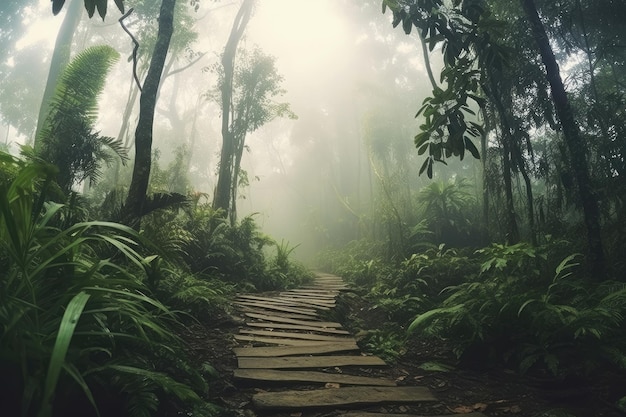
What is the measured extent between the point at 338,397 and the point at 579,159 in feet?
11.8

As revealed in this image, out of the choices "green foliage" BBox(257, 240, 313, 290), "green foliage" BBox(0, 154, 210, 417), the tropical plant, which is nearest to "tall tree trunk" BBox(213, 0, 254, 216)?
"green foliage" BBox(257, 240, 313, 290)

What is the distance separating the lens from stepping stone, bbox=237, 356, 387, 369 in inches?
105

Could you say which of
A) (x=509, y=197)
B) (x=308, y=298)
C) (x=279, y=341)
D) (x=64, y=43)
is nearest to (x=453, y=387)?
(x=279, y=341)

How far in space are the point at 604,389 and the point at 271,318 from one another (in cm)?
311

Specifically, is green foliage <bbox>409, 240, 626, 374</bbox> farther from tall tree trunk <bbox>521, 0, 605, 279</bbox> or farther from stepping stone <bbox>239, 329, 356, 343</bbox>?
stepping stone <bbox>239, 329, 356, 343</bbox>

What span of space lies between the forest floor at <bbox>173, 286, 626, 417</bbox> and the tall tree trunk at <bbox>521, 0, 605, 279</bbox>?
1760mm

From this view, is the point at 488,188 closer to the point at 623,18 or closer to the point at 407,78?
the point at 623,18

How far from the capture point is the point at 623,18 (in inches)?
273

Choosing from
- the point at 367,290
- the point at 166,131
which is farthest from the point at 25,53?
the point at 367,290

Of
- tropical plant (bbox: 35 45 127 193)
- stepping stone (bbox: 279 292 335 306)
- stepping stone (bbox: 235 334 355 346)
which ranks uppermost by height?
tropical plant (bbox: 35 45 127 193)

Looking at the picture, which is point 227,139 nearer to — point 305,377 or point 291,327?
point 291,327

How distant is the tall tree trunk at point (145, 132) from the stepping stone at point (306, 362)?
8.82 feet

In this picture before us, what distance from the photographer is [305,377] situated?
2.51 m

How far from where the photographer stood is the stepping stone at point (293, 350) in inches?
115
